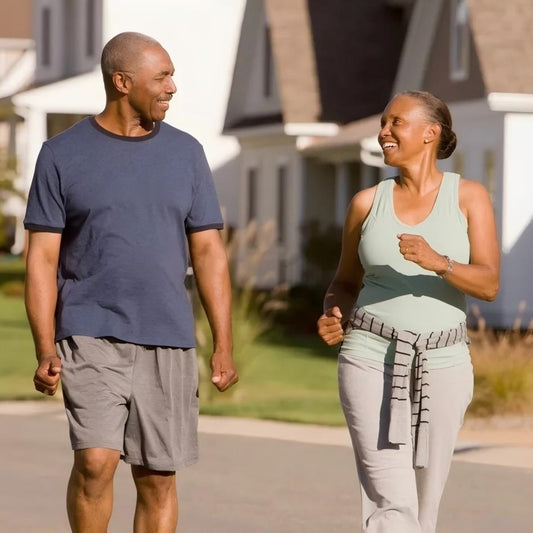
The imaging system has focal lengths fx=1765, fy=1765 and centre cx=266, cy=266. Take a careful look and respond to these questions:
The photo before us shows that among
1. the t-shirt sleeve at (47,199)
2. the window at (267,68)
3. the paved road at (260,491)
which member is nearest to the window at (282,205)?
the window at (267,68)

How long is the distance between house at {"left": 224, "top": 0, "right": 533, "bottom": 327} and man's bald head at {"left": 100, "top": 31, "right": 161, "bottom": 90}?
19.2m

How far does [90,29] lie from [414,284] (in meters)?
36.3

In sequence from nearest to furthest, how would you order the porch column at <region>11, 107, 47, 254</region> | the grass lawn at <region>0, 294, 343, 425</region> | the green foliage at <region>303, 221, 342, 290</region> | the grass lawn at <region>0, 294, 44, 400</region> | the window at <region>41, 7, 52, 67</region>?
the grass lawn at <region>0, 294, 343, 425</region> < the grass lawn at <region>0, 294, 44, 400</region> < the green foliage at <region>303, 221, 342, 290</region> < the porch column at <region>11, 107, 47, 254</region> < the window at <region>41, 7, 52, 67</region>

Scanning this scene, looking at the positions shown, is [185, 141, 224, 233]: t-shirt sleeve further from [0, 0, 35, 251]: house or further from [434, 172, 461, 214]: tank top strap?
[0, 0, 35, 251]: house

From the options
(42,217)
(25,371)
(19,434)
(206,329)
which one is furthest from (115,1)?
(42,217)

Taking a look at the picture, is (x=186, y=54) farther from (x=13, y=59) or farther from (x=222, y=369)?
(x=222, y=369)

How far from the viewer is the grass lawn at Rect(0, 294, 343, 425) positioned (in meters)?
15.9

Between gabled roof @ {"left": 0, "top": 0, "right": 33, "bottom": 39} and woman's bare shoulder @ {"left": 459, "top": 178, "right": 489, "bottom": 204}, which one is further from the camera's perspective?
gabled roof @ {"left": 0, "top": 0, "right": 33, "bottom": 39}

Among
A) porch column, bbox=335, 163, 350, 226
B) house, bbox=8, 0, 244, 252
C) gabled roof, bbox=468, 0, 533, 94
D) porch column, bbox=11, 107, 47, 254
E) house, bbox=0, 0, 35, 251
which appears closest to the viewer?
gabled roof, bbox=468, 0, 533, 94

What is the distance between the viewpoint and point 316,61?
1312 inches

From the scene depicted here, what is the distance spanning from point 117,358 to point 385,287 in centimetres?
102

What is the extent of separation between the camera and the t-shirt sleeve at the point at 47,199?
6445mm

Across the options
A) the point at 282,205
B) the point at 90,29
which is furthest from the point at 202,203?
the point at 90,29

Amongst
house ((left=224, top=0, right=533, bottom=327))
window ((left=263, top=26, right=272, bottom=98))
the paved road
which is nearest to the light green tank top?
the paved road
